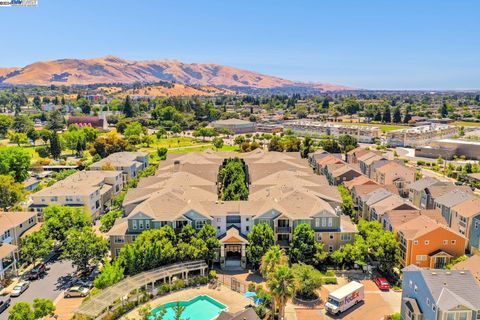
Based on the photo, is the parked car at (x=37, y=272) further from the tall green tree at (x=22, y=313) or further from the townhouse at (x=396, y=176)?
the townhouse at (x=396, y=176)

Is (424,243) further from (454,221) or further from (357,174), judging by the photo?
(357,174)

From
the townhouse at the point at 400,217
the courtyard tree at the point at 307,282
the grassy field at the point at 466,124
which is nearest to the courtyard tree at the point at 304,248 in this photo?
the courtyard tree at the point at 307,282

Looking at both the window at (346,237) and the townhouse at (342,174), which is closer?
the window at (346,237)

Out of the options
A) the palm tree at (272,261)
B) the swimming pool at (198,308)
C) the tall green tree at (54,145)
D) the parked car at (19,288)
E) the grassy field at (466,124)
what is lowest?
the swimming pool at (198,308)

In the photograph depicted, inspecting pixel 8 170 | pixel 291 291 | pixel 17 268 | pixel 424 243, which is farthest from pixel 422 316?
pixel 8 170

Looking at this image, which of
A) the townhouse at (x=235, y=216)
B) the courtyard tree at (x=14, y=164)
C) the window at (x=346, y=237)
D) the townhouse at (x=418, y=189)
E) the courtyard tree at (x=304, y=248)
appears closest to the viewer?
the courtyard tree at (x=304, y=248)

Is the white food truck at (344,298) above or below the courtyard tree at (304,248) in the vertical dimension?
below

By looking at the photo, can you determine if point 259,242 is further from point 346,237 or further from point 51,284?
point 51,284
